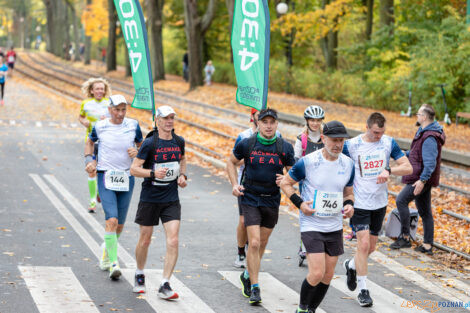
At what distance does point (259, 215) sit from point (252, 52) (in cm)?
221

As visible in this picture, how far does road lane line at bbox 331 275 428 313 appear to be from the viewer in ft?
26.0

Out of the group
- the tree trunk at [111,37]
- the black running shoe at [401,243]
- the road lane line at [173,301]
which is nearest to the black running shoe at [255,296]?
the road lane line at [173,301]

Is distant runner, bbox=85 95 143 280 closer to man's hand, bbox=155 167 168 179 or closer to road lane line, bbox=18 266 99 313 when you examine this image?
road lane line, bbox=18 266 99 313

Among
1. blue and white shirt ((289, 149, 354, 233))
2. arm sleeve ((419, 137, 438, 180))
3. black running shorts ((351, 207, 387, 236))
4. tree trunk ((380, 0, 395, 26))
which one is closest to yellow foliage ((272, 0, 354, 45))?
tree trunk ((380, 0, 395, 26))

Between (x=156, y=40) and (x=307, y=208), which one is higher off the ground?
(x=307, y=208)

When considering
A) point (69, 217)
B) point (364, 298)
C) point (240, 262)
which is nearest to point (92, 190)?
point (69, 217)

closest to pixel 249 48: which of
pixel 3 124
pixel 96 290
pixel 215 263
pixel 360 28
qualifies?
pixel 215 263

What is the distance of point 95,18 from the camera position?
73750mm

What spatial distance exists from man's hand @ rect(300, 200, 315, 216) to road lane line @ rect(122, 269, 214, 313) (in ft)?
5.00

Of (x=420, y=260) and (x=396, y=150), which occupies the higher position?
(x=396, y=150)

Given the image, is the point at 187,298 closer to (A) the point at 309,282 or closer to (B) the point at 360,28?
(A) the point at 309,282

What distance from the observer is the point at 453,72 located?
1103 inches

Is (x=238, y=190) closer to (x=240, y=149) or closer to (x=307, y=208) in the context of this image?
(x=240, y=149)

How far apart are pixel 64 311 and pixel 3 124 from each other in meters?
20.1
